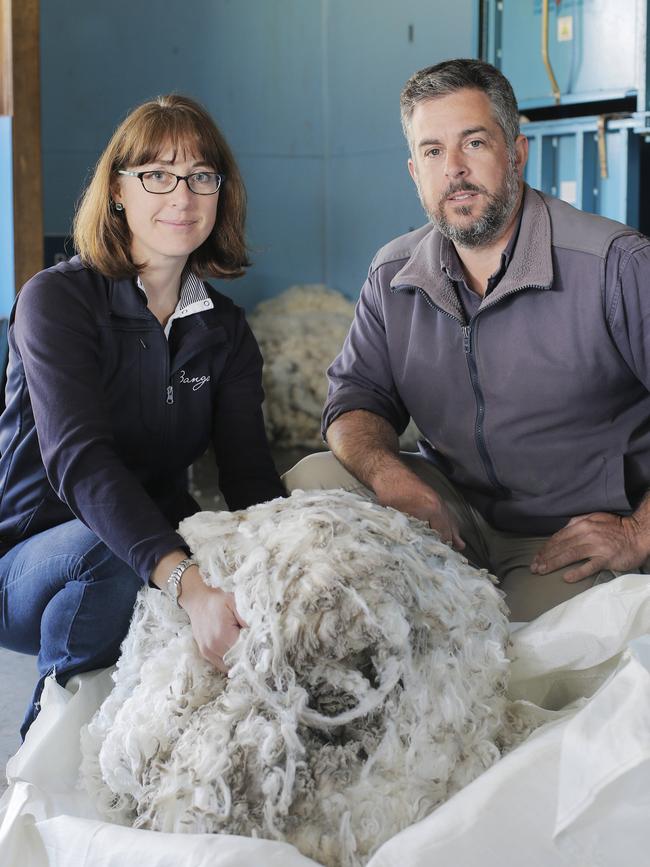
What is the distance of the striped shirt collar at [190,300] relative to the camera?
6.66 ft

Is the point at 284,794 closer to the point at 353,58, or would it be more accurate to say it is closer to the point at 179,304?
the point at 179,304

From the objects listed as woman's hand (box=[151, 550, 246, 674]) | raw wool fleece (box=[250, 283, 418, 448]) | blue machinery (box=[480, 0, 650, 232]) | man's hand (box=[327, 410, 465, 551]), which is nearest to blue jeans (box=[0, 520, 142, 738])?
woman's hand (box=[151, 550, 246, 674])

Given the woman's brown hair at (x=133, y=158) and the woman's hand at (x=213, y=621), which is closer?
the woman's hand at (x=213, y=621)

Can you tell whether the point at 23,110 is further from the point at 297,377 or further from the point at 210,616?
the point at 210,616

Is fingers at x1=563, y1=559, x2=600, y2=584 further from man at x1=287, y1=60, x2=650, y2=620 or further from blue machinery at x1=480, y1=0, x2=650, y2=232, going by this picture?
blue machinery at x1=480, y1=0, x2=650, y2=232

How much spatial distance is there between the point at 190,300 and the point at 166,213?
0.17 m

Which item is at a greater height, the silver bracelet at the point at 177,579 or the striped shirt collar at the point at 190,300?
the striped shirt collar at the point at 190,300

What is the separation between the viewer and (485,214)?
81.1 inches

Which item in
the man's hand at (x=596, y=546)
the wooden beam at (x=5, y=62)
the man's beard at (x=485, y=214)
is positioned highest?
the wooden beam at (x=5, y=62)

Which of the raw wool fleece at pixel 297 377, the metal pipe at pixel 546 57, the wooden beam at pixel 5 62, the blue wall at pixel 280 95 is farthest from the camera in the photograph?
the blue wall at pixel 280 95

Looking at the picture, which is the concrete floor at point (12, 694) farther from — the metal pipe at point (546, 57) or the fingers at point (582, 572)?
the metal pipe at point (546, 57)

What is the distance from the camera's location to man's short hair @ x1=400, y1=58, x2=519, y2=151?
2.09m

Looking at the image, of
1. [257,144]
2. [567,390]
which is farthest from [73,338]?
[257,144]

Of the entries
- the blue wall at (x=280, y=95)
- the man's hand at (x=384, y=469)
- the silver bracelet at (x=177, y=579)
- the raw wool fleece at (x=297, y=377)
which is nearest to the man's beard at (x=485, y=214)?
the man's hand at (x=384, y=469)
